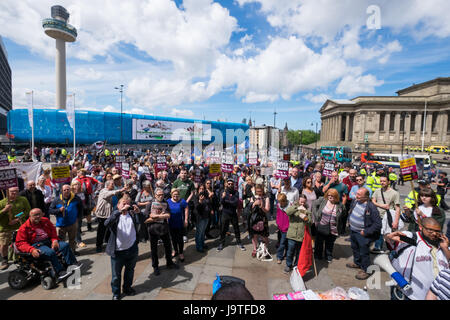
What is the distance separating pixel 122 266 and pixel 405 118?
69736 mm

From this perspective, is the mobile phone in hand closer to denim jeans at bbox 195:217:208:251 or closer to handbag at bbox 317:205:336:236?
handbag at bbox 317:205:336:236

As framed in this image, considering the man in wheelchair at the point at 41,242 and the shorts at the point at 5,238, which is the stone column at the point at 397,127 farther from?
the shorts at the point at 5,238

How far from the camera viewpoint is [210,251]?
552cm

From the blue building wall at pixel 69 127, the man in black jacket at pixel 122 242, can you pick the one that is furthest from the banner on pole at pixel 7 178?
the blue building wall at pixel 69 127

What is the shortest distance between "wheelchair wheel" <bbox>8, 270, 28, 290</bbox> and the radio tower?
177 feet

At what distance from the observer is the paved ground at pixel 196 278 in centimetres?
380

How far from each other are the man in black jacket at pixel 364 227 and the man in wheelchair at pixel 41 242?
529cm

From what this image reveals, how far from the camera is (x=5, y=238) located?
4.62m

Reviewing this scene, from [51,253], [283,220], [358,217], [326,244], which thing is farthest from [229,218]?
[51,253]

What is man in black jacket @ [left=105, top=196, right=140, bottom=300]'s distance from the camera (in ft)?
11.8

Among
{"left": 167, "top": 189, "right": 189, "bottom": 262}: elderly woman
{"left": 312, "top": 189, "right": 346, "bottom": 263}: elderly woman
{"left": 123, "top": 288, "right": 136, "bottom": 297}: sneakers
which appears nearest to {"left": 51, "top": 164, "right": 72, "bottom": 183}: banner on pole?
{"left": 167, "top": 189, "right": 189, "bottom": 262}: elderly woman

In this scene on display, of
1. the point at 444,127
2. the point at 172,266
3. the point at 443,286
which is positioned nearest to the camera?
the point at 443,286

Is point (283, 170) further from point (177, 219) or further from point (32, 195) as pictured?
point (32, 195)
